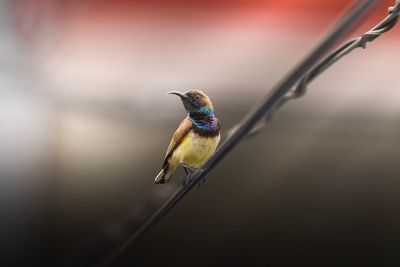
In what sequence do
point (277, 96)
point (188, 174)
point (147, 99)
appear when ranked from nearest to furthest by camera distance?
point (277, 96) < point (188, 174) < point (147, 99)

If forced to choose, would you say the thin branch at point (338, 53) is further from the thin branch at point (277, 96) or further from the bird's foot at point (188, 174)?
the bird's foot at point (188, 174)

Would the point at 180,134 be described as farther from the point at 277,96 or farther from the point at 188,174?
the point at 277,96

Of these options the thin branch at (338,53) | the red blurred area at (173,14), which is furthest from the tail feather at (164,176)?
the red blurred area at (173,14)

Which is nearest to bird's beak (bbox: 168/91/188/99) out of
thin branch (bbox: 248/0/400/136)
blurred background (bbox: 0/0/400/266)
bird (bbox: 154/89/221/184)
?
bird (bbox: 154/89/221/184)

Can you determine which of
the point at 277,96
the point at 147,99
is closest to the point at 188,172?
the point at 277,96

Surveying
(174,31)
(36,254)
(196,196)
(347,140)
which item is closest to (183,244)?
(196,196)
